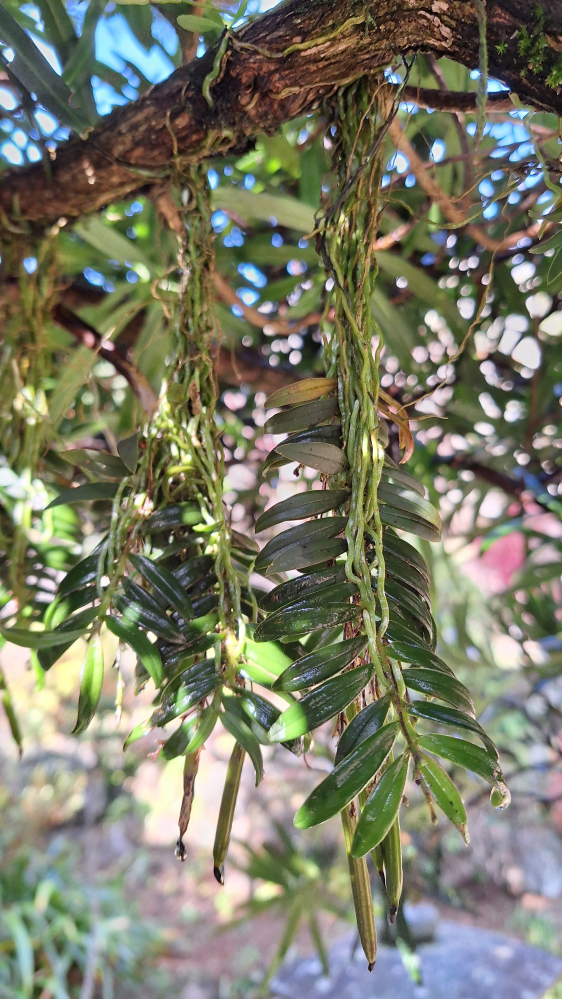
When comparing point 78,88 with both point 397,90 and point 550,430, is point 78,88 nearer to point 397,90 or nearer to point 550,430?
point 397,90

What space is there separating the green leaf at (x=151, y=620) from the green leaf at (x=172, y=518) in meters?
0.04

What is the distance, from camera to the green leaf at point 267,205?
46 cm

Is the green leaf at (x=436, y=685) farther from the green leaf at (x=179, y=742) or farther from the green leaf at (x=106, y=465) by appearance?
the green leaf at (x=106, y=465)

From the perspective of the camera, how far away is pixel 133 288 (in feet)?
1.90

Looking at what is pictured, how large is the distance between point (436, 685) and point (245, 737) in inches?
2.7

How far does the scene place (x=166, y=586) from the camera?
264 mm

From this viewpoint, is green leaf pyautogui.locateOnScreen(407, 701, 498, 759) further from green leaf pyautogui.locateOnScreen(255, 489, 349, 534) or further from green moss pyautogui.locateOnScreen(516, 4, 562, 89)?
green moss pyautogui.locateOnScreen(516, 4, 562, 89)

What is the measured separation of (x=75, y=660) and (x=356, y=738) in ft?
7.70

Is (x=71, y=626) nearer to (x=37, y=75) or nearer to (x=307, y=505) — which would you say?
(x=307, y=505)

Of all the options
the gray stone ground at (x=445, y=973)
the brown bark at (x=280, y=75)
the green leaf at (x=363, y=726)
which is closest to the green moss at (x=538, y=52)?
the brown bark at (x=280, y=75)

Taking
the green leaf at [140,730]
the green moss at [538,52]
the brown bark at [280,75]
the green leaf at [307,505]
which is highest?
the brown bark at [280,75]

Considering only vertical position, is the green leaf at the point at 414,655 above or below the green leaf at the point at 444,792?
above

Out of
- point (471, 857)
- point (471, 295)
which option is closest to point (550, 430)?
point (471, 295)

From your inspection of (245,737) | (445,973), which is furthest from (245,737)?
(445,973)
